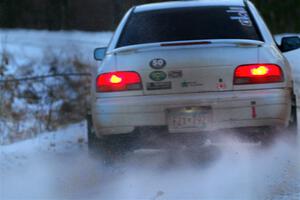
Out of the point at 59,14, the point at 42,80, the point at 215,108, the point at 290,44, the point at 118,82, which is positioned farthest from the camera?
the point at 59,14

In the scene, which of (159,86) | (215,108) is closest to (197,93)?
(215,108)

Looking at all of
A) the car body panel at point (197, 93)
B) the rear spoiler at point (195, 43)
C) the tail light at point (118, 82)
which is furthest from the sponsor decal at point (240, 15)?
the tail light at point (118, 82)

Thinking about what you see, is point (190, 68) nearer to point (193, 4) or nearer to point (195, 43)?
point (195, 43)

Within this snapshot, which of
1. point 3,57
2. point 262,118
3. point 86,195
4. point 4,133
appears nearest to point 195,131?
point 262,118

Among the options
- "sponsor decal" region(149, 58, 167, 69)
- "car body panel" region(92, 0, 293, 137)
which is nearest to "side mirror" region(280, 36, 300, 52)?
"car body panel" region(92, 0, 293, 137)

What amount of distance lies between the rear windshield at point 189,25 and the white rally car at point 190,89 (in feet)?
1.18

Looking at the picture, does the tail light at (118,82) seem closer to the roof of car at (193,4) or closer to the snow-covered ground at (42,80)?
the roof of car at (193,4)

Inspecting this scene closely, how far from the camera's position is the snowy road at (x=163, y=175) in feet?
17.4

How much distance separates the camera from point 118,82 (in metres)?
5.80

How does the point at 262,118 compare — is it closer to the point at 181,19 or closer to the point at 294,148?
the point at 294,148

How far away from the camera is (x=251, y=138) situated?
6.03 meters

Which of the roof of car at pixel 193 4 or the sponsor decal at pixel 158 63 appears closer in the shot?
the sponsor decal at pixel 158 63

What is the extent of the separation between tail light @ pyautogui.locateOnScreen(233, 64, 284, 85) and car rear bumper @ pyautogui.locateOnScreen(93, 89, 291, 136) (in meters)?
0.09

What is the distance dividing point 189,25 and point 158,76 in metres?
1.06
